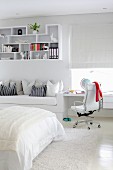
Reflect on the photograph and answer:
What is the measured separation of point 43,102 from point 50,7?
230 centimetres

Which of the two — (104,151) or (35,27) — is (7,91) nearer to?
(35,27)

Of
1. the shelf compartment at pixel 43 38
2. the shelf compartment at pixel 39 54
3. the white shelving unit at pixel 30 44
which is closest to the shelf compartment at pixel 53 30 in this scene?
the white shelving unit at pixel 30 44

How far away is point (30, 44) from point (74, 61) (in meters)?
1.31

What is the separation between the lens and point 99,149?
3836mm

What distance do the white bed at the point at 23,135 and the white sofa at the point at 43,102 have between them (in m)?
1.75

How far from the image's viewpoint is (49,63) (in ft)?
22.6

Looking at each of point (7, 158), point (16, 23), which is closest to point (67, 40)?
point (16, 23)

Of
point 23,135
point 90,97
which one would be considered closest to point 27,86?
point 90,97

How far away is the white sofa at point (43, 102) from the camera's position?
5898 mm

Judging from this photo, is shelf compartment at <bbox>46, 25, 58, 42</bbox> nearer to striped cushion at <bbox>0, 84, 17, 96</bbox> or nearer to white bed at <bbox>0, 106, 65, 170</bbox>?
striped cushion at <bbox>0, 84, 17, 96</bbox>

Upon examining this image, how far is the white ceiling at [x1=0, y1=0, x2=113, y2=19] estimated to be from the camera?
552 cm

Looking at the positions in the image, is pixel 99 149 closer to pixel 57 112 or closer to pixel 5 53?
pixel 57 112

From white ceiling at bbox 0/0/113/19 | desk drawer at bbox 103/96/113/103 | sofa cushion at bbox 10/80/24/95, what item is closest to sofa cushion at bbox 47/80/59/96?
sofa cushion at bbox 10/80/24/95

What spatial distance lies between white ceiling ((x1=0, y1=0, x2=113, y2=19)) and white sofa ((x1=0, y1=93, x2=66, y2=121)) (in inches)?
83.3
